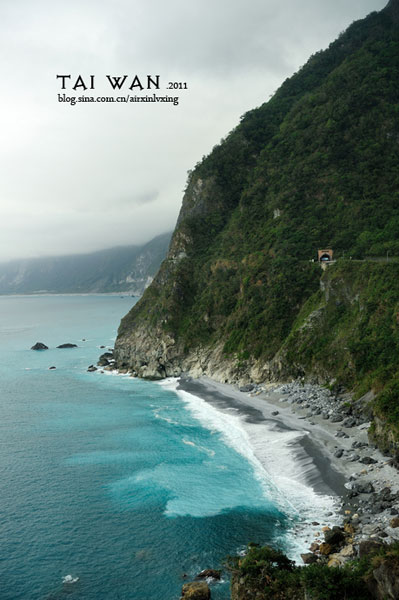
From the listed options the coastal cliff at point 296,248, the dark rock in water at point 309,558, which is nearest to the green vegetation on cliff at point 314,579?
the dark rock in water at point 309,558

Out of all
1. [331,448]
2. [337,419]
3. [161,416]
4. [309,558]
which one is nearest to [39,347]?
[161,416]

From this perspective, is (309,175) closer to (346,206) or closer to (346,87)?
(346,206)

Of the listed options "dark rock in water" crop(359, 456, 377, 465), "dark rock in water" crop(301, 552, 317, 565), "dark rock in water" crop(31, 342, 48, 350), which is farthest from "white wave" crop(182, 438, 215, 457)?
"dark rock in water" crop(31, 342, 48, 350)

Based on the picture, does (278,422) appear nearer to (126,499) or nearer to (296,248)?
(126,499)

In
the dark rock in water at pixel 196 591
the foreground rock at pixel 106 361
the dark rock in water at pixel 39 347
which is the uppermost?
the dark rock in water at pixel 196 591

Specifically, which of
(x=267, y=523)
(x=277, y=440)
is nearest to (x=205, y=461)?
(x=277, y=440)

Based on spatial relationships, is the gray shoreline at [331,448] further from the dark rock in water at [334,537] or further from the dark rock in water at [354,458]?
the dark rock in water at [334,537]
